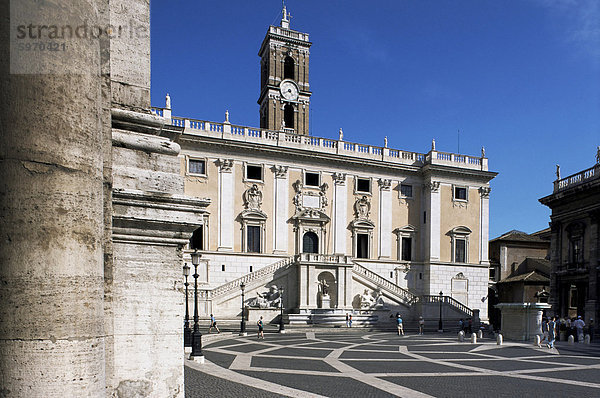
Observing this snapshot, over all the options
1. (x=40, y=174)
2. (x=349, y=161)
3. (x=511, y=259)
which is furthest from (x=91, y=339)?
(x=511, y=259)

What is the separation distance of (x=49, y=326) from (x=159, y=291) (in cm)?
150

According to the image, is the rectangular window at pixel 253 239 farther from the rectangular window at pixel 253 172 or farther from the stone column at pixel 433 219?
the stone column at pixel 433 219

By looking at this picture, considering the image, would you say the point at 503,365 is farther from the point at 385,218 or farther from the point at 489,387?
the point at 385,218

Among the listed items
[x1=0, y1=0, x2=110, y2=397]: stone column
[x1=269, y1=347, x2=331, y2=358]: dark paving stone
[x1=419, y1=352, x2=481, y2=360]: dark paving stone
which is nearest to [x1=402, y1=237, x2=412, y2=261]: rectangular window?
[x1=419, y1=352, x2=481, y2=360]: dark paving stone

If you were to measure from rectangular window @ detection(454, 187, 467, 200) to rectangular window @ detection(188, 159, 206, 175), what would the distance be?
23349 mm

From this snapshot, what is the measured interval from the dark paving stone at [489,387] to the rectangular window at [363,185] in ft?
99.5

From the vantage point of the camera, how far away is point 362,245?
44500mm

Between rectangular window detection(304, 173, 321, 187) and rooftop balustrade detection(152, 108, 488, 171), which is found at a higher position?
rooftop balustrade detection(152, 108, 488, 171)

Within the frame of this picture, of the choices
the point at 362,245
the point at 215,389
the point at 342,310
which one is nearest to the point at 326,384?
the point at 215,389

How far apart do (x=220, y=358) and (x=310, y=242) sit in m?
24.3

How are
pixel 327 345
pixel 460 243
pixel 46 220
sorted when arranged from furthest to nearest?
1. pixel 460 243
2. pixel 327 345
3. pixel 46 220

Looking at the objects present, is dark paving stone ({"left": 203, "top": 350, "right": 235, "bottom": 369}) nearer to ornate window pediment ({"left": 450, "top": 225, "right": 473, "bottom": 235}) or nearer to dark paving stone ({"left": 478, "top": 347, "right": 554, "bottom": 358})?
dark paving stone ({"left": 478, "top": 347, "right": 554, "bottom": 358})

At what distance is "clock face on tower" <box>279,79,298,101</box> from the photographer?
50750mm

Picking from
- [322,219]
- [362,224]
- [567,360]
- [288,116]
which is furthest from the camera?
[288,116]
